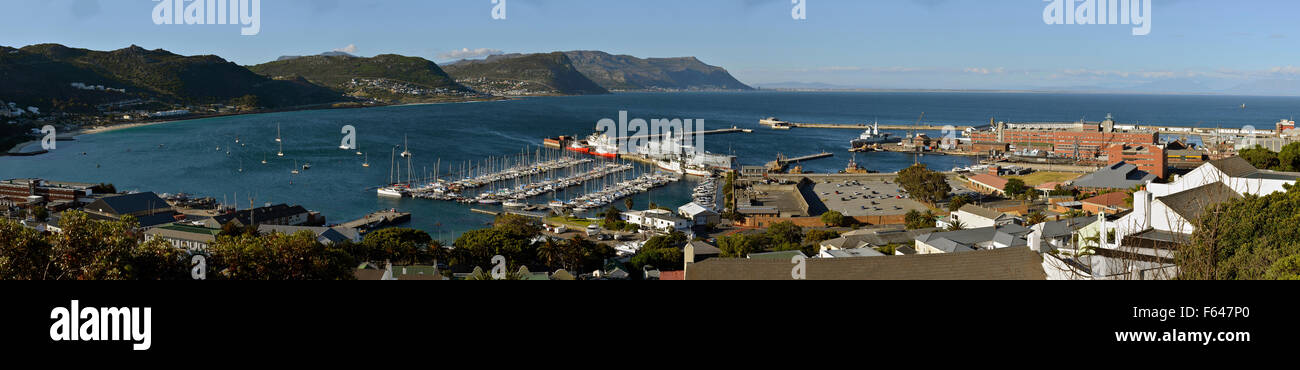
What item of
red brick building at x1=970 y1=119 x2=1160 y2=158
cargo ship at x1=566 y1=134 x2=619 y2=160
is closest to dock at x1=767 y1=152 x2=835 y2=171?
cargo ship at x1=566 y1=134 x2=619 y2=160

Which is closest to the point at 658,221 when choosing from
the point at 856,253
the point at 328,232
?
the point at 328,232

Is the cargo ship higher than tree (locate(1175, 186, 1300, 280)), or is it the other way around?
the cargo ship

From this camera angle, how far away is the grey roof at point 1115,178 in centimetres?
1731

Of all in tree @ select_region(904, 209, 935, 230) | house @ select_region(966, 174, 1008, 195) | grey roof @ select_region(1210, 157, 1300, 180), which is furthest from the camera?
house @ select_region(966, 174, 1008, 195)

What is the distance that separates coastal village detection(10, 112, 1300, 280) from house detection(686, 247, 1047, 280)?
0.01 meters

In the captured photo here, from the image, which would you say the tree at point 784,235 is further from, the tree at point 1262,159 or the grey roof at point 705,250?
the tree at point 1262,159

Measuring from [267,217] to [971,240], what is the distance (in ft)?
41.1

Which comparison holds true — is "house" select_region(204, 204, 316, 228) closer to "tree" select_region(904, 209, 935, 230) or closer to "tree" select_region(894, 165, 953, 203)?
"tree" select_region(904, 209, 935, 230)

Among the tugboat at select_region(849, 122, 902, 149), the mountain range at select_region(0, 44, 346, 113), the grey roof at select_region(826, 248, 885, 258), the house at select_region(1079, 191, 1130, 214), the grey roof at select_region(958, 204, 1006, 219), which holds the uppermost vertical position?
the mountain range at select_region(0, 44, 346, 113)

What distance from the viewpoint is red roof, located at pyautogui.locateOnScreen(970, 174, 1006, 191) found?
66.0 ft

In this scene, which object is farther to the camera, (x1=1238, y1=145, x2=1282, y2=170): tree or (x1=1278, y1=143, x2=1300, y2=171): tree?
(x1=1238, y1=145, x2=1282, y2=170): tree
